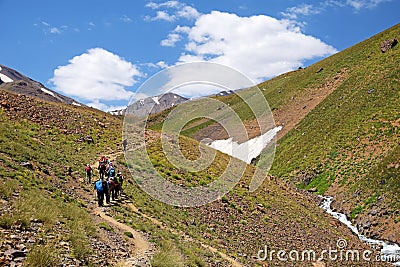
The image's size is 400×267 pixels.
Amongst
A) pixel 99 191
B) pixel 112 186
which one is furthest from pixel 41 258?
pixel 112 186

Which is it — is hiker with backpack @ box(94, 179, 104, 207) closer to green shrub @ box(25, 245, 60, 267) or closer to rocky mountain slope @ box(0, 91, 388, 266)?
rocky mountain slope @ box(0, 91, 388, 266)

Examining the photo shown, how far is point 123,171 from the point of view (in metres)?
25.1

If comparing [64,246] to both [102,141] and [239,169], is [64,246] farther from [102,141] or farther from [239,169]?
[239,169]

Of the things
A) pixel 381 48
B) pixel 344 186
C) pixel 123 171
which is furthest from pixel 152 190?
pixel 381 48

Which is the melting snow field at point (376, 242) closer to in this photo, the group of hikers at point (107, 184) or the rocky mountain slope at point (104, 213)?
the rocky mountain slope at point (104, 213)

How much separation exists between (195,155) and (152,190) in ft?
36.6

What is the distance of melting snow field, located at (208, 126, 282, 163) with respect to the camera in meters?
64.9

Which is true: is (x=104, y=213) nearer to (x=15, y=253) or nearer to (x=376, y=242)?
(x=15, y=253)

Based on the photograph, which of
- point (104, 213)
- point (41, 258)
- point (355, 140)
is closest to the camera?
point (41, 258)

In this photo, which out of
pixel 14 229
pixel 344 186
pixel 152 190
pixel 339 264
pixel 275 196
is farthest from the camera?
pixel 344 186

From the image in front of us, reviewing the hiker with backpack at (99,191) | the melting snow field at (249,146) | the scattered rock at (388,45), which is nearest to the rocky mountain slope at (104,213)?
the hiker with backpack at (99,191)

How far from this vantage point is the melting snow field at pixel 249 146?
6488 centimetres

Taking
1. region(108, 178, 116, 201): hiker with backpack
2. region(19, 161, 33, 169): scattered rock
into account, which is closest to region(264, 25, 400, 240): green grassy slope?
region(108, 178, 116, 201): hiker with backpack

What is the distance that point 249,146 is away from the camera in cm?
6812
